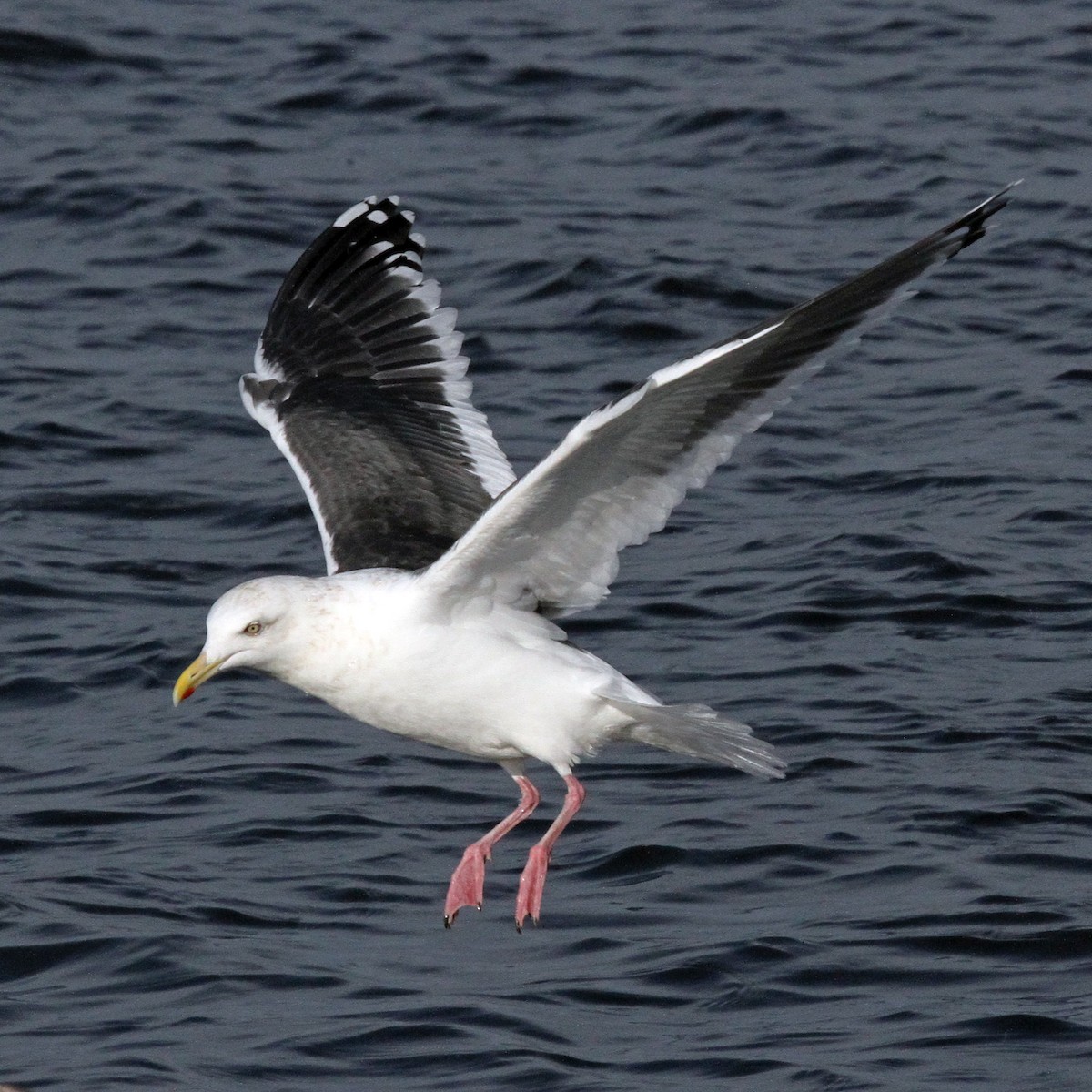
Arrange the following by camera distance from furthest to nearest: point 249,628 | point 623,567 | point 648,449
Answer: point 623,567, point 249,628, point 648,449

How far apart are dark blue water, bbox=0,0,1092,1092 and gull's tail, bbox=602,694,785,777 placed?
3.72 feet

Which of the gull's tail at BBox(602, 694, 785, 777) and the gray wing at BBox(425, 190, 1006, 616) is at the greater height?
the gray wing at BBox(425, 190, 1006, 616)

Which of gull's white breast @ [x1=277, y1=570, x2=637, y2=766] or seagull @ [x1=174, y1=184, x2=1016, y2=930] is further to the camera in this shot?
gull's white breast @ [x1=277, y1=570, x2=637, y2=766]

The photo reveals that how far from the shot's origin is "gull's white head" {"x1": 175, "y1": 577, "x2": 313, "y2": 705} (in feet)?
24.1

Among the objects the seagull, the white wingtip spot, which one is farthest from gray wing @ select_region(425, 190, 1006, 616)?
the white wingtip spot

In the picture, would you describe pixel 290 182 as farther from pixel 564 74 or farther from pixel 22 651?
pixel 22 651

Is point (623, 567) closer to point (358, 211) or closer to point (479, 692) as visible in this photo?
point (358, 211)

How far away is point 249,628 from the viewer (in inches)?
291

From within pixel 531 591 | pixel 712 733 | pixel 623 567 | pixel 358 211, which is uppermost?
pixel 358 211

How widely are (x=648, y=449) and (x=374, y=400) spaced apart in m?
2.46

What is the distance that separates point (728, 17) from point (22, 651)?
9549 millimetres

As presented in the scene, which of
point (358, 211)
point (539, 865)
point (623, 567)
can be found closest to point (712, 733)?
point (539, 865)

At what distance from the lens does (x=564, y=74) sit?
17547 mm

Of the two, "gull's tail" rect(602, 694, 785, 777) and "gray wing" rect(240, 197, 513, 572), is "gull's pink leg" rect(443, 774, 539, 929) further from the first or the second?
"gray wing" rect(240, 197, 513, 572)
